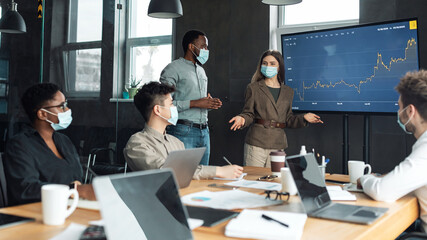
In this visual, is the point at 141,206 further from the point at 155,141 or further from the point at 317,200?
the point at 155,141

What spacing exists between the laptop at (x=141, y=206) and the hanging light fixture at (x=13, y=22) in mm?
2462

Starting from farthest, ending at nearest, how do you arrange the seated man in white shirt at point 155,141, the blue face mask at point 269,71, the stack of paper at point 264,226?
the blue face mask at point 269,71, the seated man in white shirt at point 155,141, the stack of paper at point 264,226

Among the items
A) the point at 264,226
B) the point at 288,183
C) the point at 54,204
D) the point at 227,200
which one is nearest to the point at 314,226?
the point at 264,226

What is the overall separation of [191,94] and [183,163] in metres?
1.72

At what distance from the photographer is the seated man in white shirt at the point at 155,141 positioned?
6.54ft

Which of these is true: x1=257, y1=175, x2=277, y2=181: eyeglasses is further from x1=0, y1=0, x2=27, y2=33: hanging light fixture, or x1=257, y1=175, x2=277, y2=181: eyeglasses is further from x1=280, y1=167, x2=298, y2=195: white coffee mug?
x1=0, y1=0, x2=27, y2=33: hanging light fixture

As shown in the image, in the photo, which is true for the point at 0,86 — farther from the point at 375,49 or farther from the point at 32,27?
the point at 375,49

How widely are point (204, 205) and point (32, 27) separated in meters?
2.36

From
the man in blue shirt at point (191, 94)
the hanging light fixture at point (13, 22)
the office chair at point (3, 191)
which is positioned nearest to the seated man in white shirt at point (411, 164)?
the office chair at point (3, 191)

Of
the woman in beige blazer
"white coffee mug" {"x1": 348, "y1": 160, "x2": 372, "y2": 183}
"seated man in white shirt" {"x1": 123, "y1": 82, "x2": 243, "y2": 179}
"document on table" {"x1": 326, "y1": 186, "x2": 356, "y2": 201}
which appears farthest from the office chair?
the woman in beige blazer

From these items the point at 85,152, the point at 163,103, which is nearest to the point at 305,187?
the point at 163,103

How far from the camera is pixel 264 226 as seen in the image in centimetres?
117

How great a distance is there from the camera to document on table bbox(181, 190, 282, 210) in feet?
4.83

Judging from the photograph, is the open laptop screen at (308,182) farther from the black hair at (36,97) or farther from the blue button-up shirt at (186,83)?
the blue button-up shirt at (186,83)
